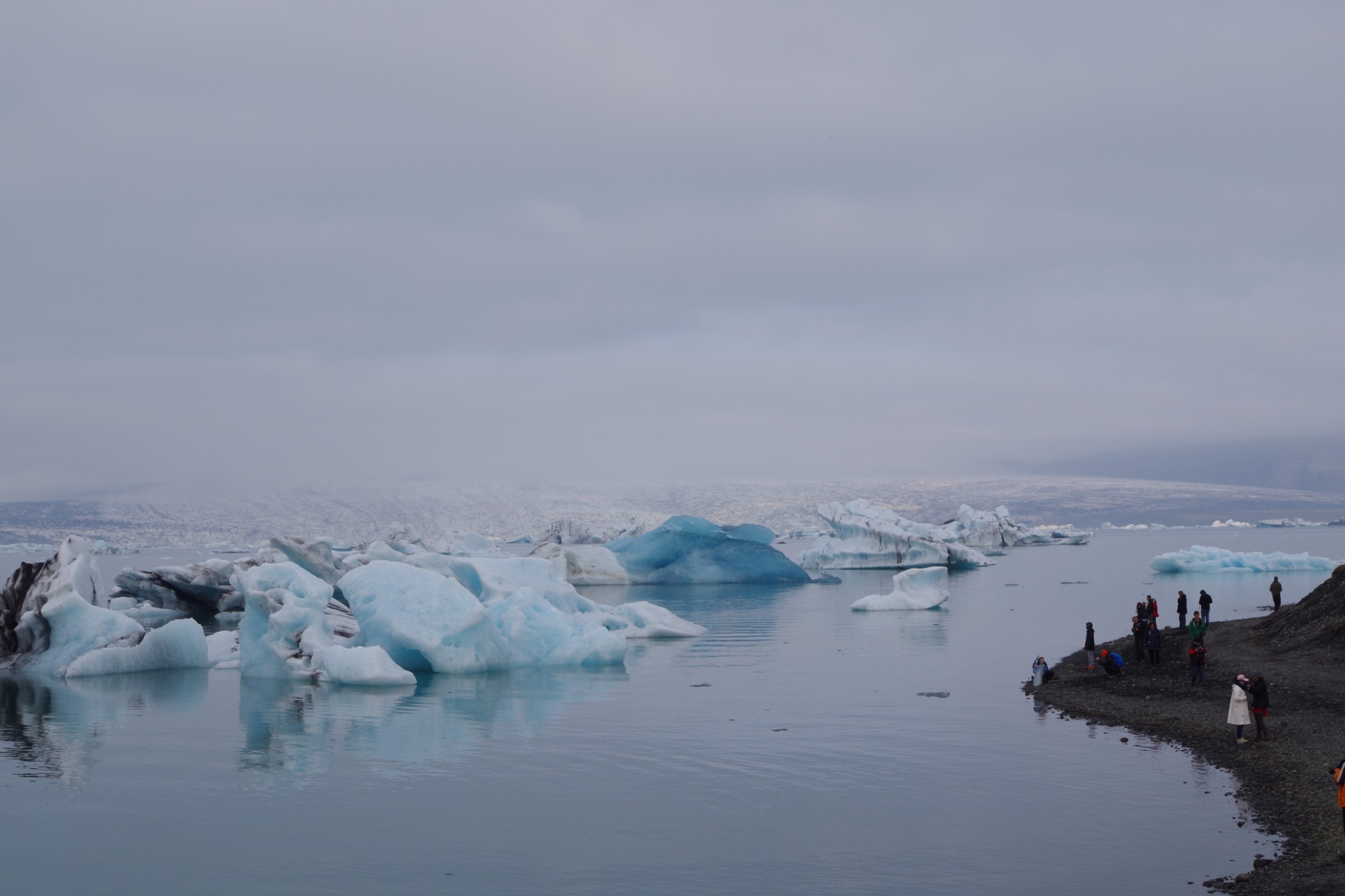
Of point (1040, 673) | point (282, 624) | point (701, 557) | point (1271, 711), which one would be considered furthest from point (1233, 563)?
point (282, 624)

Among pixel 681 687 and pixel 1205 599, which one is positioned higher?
pixel 1205 599

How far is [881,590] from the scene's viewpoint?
48.1 m

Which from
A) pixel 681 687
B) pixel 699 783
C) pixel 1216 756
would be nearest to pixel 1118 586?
pixel 681 687

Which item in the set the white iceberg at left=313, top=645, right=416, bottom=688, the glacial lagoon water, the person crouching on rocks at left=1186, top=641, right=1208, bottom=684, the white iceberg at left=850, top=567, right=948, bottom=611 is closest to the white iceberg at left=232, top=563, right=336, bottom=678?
the glacial lagoon water

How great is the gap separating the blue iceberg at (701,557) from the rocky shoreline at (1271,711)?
29240mm

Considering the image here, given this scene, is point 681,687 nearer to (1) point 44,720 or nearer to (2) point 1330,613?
(1) point 44,720

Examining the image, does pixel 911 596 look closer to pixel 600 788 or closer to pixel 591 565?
pixel 591 565

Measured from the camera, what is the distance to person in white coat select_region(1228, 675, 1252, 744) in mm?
13055

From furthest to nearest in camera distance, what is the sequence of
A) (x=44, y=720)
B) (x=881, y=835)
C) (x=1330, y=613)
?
(x=1330, y=613) → (x=44, y=720) → (x=881, y=835)

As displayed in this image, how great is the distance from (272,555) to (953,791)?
29.3m

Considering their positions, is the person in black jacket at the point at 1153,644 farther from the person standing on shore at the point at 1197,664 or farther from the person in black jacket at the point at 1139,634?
the person standing on shore at the point at 1197,664

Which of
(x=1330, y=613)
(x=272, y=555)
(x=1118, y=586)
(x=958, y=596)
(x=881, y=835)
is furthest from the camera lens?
(x=1118, y=586)

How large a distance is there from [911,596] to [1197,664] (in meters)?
20.2

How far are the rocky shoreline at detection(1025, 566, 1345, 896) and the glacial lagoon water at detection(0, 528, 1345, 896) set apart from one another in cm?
42
